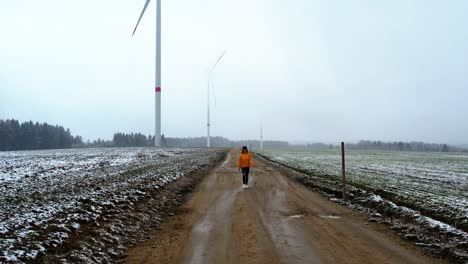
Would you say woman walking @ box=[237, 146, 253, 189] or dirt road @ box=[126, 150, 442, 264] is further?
woman walking @ box=[237, 146, 253, 189]

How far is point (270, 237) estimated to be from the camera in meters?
8.20

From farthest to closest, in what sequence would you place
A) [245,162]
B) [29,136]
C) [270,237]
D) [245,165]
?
[29,136]
[245,162]
[245,165]
[270,237]

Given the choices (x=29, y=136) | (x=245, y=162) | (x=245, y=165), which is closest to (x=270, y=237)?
(x=245, y=165)

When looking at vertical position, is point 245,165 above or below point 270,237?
above

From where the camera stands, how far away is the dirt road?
6.83 m

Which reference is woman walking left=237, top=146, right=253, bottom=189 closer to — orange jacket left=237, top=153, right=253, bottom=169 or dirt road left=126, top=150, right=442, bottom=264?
orange jacket left=237, top=153, right=253, bottom=169

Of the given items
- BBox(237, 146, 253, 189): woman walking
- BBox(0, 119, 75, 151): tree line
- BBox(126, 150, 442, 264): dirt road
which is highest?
BBox(0, 119, 75, 151): tree line

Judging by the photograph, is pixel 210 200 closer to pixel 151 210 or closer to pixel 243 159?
pixel 151 210

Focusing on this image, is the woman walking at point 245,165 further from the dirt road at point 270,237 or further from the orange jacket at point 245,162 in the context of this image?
the dirt road at point 270,237

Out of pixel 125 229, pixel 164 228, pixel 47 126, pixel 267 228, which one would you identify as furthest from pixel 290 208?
pixel 47 126

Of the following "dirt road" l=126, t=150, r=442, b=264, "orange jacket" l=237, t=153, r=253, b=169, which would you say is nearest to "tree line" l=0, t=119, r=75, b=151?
"orange jacket" l=237, t=153, r=253, b=169

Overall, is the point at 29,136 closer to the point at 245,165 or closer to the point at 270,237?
the point at 245,165

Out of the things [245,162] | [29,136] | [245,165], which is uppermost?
[29,136]

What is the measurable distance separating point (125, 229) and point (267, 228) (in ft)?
12.7
